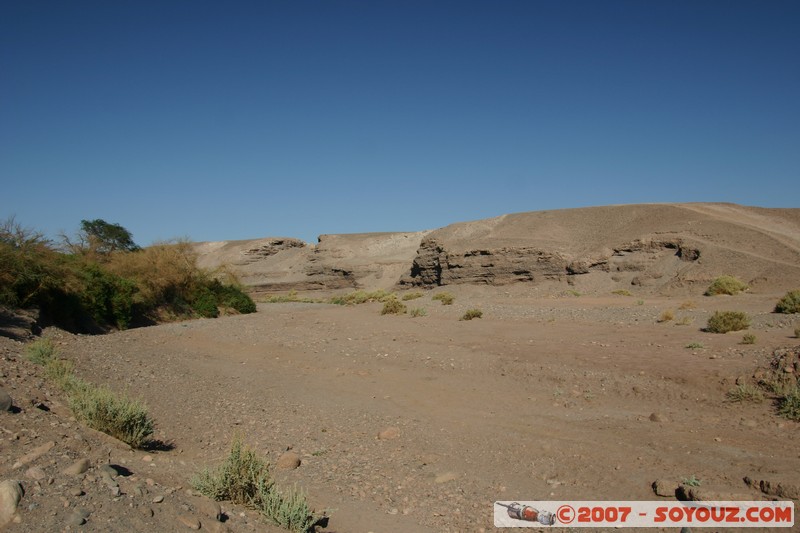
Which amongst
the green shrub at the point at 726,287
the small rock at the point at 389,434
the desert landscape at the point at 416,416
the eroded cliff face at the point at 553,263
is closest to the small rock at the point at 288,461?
the desert landscape at the point at 416,416

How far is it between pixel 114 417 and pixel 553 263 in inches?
1430

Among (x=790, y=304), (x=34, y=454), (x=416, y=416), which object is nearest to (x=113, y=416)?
(x=34, y=454)

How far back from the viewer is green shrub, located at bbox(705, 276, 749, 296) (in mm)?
27562

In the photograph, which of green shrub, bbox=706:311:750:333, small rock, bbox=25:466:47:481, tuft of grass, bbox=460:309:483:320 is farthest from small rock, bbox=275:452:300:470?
tuft of grass, bbox=460:309:483:320

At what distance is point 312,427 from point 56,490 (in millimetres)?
4772

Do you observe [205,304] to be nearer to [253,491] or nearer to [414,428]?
[414,428]

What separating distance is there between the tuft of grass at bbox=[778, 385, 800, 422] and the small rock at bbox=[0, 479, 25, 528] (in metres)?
9.36

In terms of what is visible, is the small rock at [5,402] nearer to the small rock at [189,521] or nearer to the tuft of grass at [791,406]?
the small rock at [189,521]

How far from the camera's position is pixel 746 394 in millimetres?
8953

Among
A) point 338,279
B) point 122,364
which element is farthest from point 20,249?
point 338,279

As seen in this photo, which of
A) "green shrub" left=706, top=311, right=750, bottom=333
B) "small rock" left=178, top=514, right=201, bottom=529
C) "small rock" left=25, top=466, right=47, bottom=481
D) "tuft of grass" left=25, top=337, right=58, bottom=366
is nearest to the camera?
"small rock" left=178, top=514, right=201, bottom=529

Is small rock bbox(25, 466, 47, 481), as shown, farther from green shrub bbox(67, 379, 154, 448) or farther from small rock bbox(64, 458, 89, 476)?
green shrub bbox(67, 379, 154, 448)

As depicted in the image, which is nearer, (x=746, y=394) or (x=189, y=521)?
(x=189, y=521)

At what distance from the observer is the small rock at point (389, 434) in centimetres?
814
